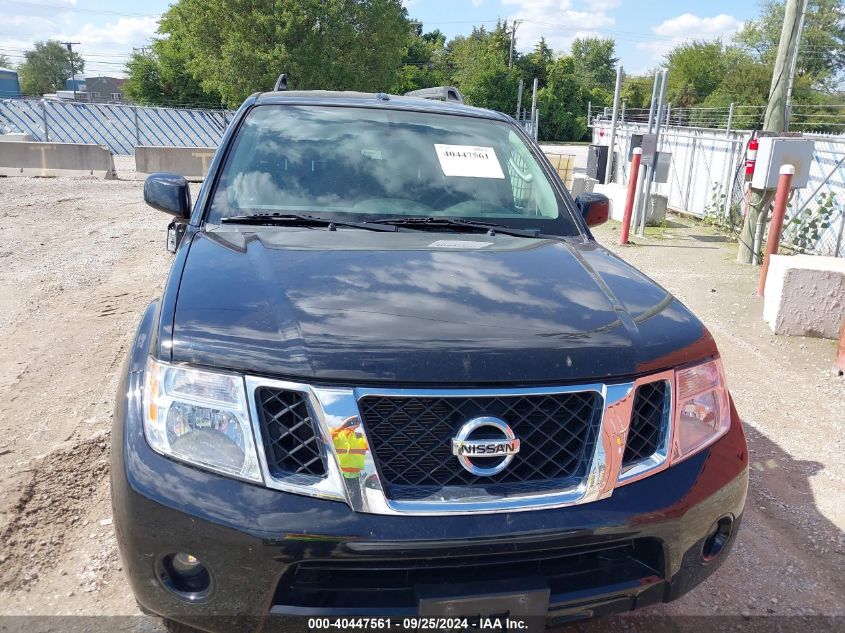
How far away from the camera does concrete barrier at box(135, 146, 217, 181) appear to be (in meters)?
18.5

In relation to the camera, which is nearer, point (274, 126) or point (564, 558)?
point (564, 558)

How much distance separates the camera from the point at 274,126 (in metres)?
3.55

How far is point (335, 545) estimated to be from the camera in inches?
71.3

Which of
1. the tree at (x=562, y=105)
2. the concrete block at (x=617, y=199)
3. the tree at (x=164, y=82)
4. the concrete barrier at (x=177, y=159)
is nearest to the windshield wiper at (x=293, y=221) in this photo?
the concrete block at (x=617, y=199)

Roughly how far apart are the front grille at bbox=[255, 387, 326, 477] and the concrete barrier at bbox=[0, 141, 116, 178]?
59.1 feet

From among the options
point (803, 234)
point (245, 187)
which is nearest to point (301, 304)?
point (245, 187)

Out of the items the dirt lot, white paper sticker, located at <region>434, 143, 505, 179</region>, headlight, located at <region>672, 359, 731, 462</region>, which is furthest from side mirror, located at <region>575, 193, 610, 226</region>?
the dirt lot

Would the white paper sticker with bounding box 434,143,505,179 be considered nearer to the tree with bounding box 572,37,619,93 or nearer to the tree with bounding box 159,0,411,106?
the tree with bounding box 159,0,411,106

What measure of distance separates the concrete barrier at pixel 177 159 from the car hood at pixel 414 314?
659 inches

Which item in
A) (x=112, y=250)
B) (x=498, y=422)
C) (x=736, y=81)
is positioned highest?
(x=736, y=81)

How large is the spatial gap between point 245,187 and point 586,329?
178 cm

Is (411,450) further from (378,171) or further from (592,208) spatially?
(592,208)

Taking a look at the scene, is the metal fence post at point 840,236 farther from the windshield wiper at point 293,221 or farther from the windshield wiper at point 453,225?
the windshield wiper at point 293,221

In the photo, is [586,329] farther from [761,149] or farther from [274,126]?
[761,149]
